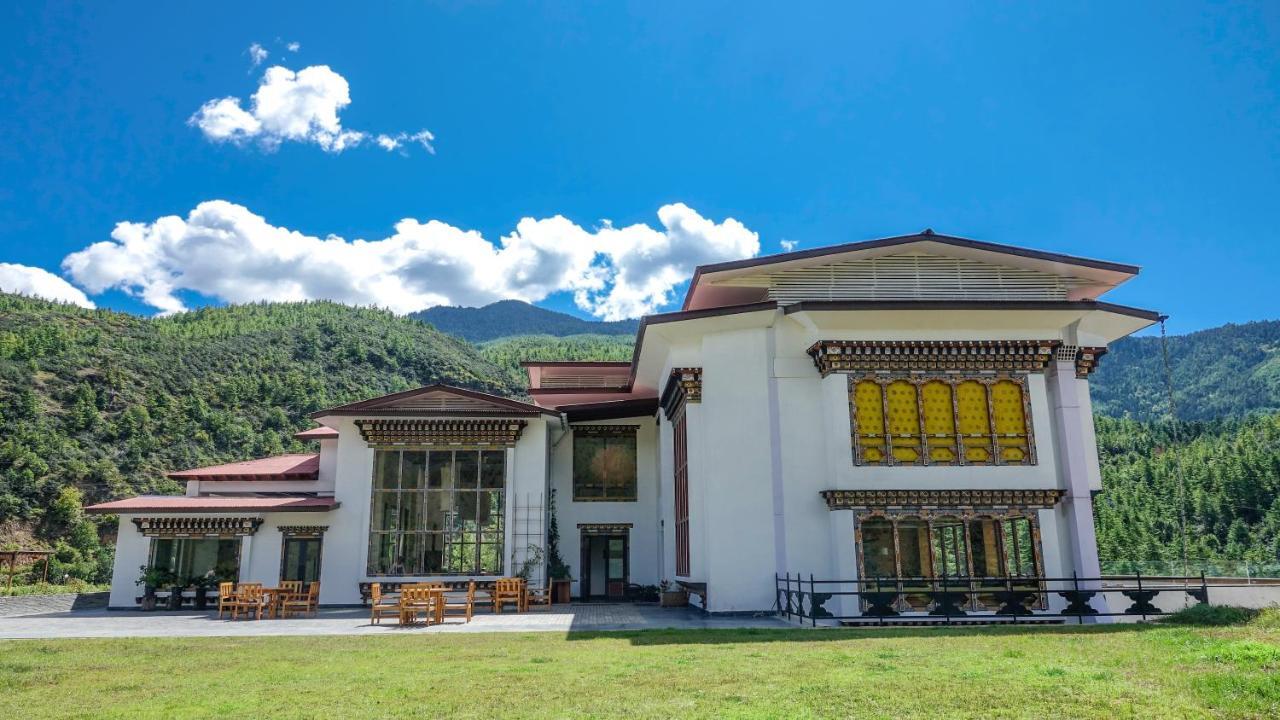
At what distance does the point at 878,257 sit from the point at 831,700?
14211 millimetres

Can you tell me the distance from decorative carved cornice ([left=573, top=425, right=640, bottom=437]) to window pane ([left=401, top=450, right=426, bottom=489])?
15.9ft

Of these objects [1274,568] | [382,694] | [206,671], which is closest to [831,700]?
[382,694]

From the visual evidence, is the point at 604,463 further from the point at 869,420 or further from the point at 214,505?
the point at 214,505

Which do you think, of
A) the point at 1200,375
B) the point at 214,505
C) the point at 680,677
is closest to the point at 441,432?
the point at 214,505

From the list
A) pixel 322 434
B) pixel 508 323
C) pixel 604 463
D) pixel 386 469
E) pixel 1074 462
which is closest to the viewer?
pixel 1074 462

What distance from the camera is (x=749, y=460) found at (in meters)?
18.9

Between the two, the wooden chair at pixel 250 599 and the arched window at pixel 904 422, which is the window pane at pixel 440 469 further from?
the arched window at pixel 904 422

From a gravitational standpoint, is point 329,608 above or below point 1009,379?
below

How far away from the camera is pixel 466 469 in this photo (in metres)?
23.5

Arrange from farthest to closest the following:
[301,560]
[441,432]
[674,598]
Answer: [441,432] < [301,560] < [674,598]

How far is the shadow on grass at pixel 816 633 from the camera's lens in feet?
42.6

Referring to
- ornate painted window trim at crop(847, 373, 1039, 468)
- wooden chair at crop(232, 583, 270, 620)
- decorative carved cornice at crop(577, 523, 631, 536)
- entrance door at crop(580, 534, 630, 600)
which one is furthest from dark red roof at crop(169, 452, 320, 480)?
ornate painted window trim at crop(847, 373, 1039, 468)

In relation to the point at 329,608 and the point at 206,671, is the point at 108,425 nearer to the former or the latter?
the point at 329,608

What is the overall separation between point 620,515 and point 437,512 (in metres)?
5.47
